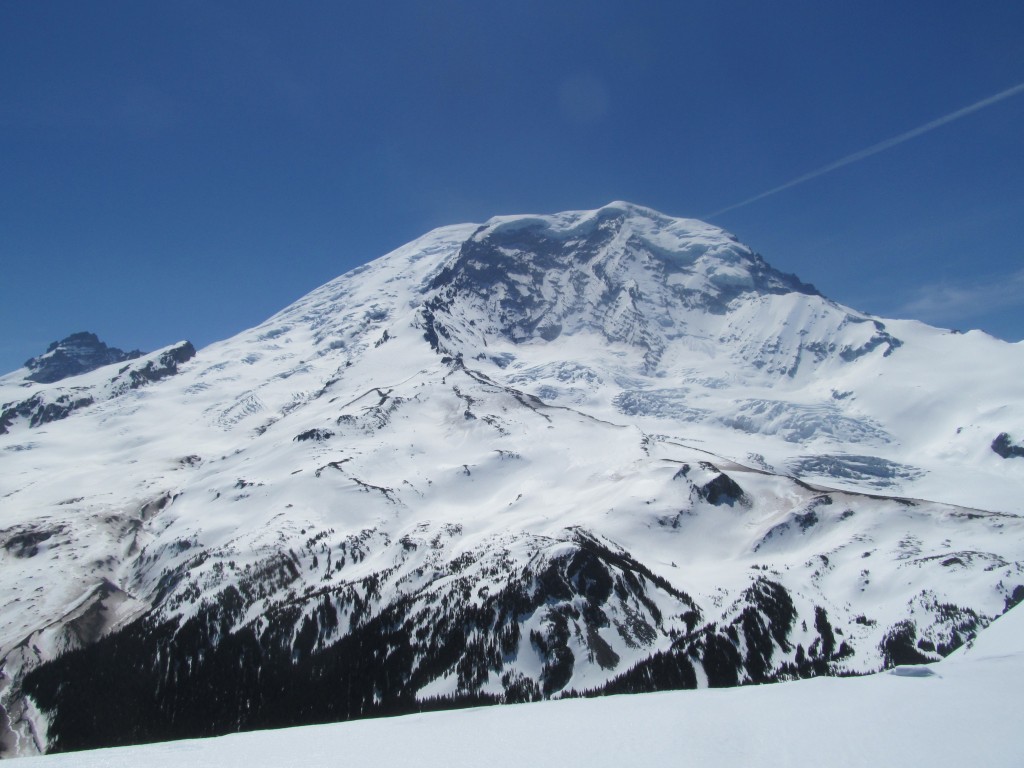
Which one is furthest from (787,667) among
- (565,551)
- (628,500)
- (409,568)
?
(409,568)

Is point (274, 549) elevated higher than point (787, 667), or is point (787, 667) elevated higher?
point (274, 549)

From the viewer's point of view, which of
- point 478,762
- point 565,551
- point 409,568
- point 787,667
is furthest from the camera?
point 409,568

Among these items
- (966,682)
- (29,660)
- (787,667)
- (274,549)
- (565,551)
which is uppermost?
(274,549)

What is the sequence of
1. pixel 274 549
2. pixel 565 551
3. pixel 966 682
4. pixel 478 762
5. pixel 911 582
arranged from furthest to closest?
pixel 274 549 → pixel 565 551 → pixel 911 582 → pixel 966 682 → pixel 478 762

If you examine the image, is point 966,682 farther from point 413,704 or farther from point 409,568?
point 409,568

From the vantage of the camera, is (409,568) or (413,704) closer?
(413,704)

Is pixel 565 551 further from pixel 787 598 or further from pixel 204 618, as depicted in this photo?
pixel 204 618
